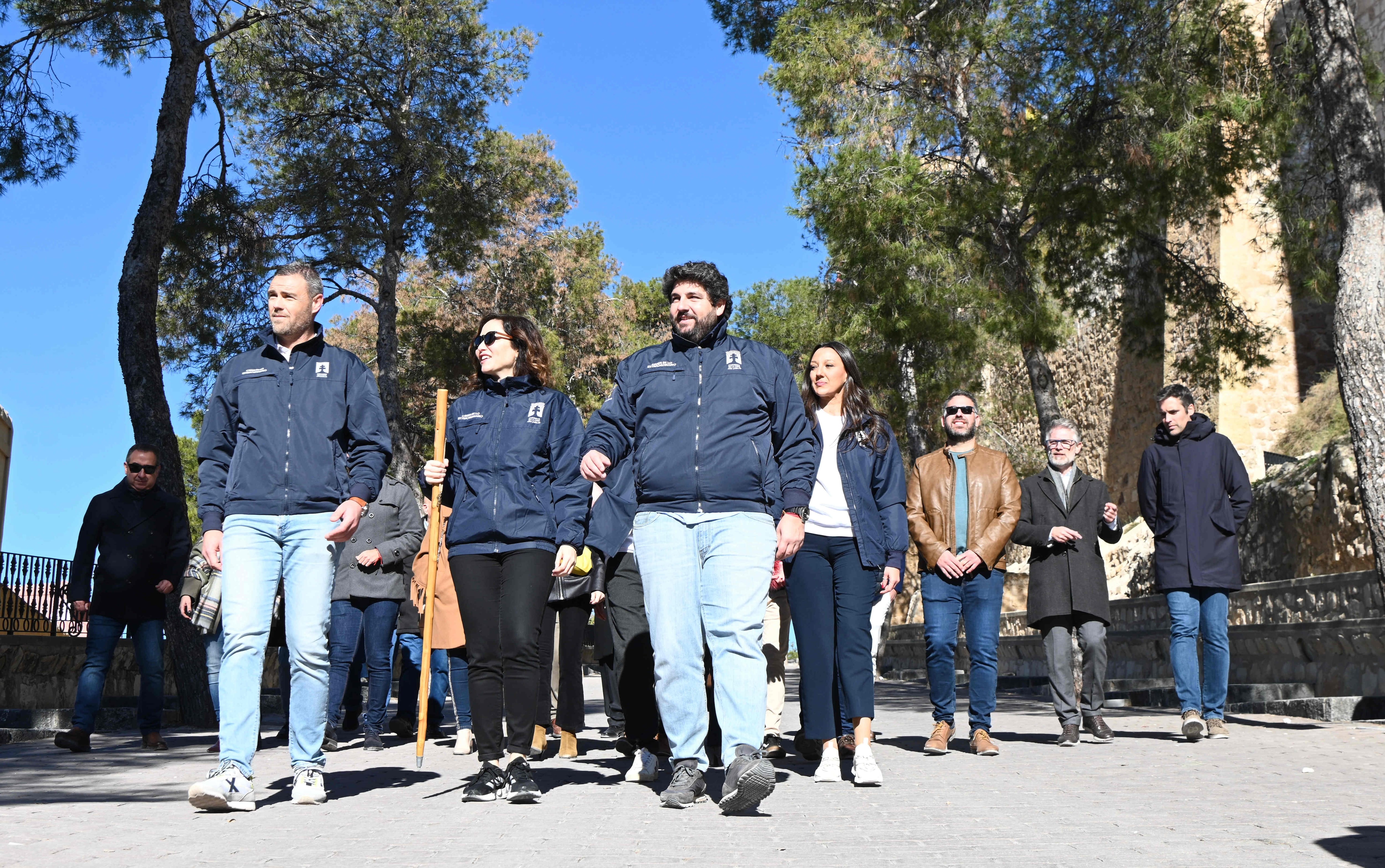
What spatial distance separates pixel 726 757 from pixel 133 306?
8.36 m

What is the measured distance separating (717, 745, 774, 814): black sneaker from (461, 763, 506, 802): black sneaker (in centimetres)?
104

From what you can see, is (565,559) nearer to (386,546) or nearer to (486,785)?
(486,785)

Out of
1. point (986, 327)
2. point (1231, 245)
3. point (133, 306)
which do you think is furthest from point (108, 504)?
point (1231, 245)

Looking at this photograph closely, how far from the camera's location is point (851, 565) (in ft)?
21.0

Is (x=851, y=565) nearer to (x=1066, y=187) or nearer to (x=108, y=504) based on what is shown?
(x=108, y=504)

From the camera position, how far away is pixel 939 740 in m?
7.64

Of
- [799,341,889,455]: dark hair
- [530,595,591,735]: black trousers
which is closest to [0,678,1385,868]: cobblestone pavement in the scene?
[530,595,591,735]: black trousers

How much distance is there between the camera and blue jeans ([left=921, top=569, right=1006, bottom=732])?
754cm

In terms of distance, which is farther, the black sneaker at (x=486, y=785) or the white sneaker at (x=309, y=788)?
the black sneaker at (x=486, y=785)

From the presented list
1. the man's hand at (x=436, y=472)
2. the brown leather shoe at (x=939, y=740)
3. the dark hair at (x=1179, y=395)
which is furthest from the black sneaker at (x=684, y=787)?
the dark hair at (x=1179, y=395)

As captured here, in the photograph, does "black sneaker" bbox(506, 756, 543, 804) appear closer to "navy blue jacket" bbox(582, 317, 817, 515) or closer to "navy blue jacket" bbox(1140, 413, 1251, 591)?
"navy blue jacket" bbox(582, 317, 817, 515)

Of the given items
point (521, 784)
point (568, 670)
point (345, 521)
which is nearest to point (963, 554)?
point (568, 670)

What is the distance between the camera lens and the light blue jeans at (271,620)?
5.37 m

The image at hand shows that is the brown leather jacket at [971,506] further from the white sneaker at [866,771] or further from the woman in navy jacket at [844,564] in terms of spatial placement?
the white sneaker at [866,771]
